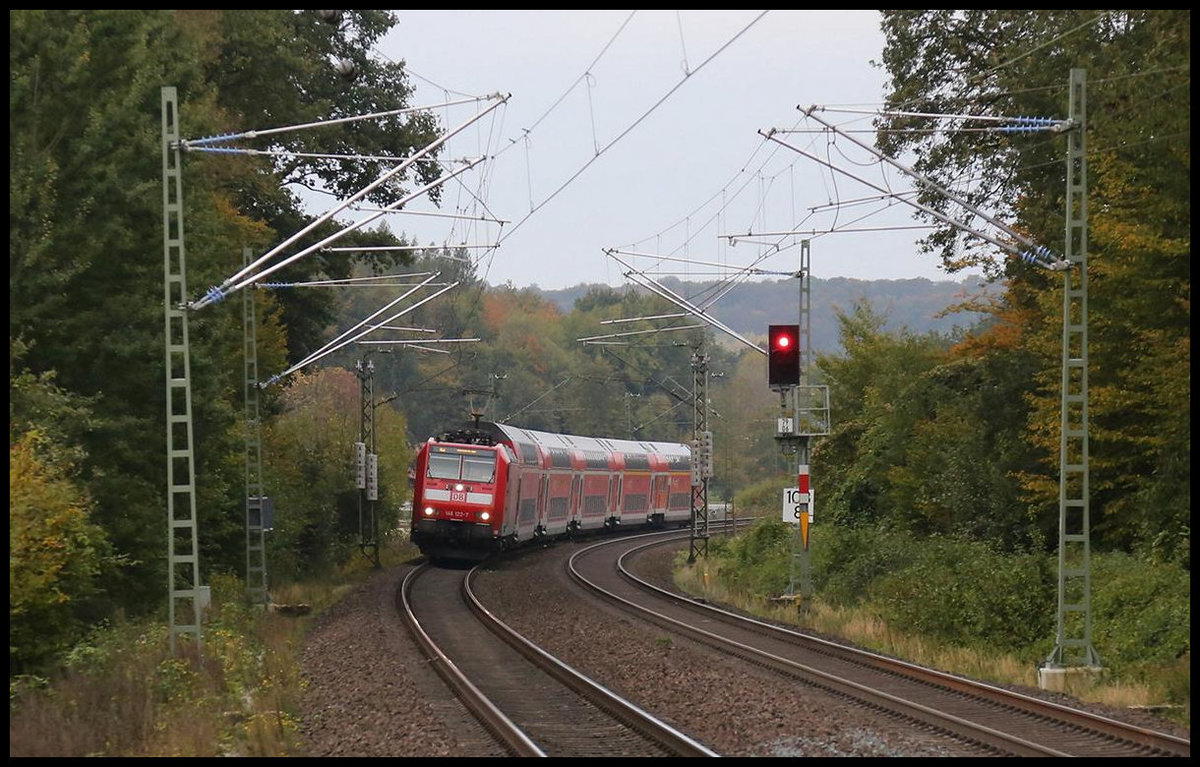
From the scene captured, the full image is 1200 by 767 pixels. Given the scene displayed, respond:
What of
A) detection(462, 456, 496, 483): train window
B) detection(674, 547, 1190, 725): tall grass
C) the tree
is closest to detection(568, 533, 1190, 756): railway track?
detection(674, 547, 1190, 725): tall grass

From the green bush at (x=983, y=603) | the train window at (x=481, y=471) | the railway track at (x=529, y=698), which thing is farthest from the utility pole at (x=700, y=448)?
the green bush at (x=983, y=603)

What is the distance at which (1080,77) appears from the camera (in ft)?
63.2

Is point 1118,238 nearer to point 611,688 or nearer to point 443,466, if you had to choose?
point 611,688

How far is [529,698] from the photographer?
1808cm

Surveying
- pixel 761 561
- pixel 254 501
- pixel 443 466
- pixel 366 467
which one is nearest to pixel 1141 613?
pixel 254 501

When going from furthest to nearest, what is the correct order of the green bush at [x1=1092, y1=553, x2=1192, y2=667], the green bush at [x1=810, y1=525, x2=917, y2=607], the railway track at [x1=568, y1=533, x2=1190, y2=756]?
1. the green bush at [x1=810, y1=525, x2=917, y2=607]
2. the green bush at [x1=1092, y1=553, x2=1192, y2=667]
3. the railway track at [x1=568, y1=533, x2=1190, y2=756]

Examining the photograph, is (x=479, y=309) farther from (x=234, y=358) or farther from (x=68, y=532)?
(x=68, y=532)

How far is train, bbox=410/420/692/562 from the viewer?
137 ft

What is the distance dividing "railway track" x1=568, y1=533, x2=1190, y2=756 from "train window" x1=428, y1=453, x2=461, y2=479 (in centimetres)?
1041

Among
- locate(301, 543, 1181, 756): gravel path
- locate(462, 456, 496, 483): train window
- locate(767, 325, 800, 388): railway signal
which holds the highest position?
locate(767, 325, 800, 388): railway signal

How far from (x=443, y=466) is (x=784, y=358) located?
17.2 metres

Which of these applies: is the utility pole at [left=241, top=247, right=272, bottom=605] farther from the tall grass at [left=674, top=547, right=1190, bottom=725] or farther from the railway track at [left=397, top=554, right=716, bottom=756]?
the tall grass at [left=674, top=547, right=1190, bottom=725]

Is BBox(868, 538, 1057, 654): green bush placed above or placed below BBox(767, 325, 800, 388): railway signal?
below

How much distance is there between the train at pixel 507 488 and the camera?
137ft
